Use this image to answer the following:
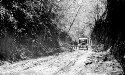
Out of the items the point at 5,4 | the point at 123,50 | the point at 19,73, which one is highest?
the point at 5,4

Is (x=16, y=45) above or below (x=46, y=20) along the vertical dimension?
below

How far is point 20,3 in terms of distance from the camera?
59.2 ft

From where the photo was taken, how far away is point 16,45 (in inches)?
655

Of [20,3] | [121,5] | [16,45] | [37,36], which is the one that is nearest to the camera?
[121,5]

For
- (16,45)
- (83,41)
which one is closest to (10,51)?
(16,45)

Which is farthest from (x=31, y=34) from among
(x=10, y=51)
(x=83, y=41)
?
(x=83, y=41)

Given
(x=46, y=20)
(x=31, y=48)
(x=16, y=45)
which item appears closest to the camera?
(x=16, y=45)

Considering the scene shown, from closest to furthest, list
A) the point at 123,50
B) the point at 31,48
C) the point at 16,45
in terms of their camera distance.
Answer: the point at 123,50 < the point at 16,45 < the point at 31,48

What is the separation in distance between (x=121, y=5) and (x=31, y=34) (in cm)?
1107

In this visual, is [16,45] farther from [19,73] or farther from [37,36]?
[19,73]

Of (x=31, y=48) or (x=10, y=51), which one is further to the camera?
(x=31, y=48)

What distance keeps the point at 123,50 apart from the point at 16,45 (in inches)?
412

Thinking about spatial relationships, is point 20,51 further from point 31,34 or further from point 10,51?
point 31,34

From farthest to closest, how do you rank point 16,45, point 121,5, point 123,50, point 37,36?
point 37,36 < point 16,45 < point 121,5 < point 123,50
